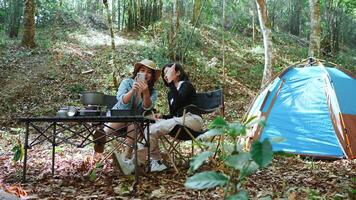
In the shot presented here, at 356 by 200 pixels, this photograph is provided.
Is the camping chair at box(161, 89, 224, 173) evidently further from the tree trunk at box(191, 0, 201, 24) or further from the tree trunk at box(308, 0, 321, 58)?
the tree trunk at box(191, 0, 201, 24)

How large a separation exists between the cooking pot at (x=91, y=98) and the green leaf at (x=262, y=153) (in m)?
1.96

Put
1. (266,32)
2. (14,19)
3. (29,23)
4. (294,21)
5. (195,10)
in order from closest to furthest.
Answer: (266,32) < (29,23) < (14,19) < (195,10) < (294,21)

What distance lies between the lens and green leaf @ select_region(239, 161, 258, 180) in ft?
5.08

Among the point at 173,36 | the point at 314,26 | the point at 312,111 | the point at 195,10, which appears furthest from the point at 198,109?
the point at 195,10

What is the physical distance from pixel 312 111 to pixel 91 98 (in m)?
2.83

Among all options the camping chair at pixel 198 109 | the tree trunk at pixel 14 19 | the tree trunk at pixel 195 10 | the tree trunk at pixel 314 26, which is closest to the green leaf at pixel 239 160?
the camping chair at pixel 198 109

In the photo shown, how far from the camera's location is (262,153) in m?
1.50

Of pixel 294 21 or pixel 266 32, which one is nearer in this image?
pixel 266 32

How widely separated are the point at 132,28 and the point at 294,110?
9.02 m

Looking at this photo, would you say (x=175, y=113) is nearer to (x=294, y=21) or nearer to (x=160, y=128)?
(x=160, y=128)

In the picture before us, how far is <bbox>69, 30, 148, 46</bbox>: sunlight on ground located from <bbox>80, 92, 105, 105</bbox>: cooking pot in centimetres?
799

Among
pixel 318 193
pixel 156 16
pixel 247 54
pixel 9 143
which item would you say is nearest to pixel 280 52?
pixel 247 54

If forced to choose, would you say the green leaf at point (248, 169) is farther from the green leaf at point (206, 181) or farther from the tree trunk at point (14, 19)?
the tree trunk at point (14, 19)

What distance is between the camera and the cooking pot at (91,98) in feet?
10.6
